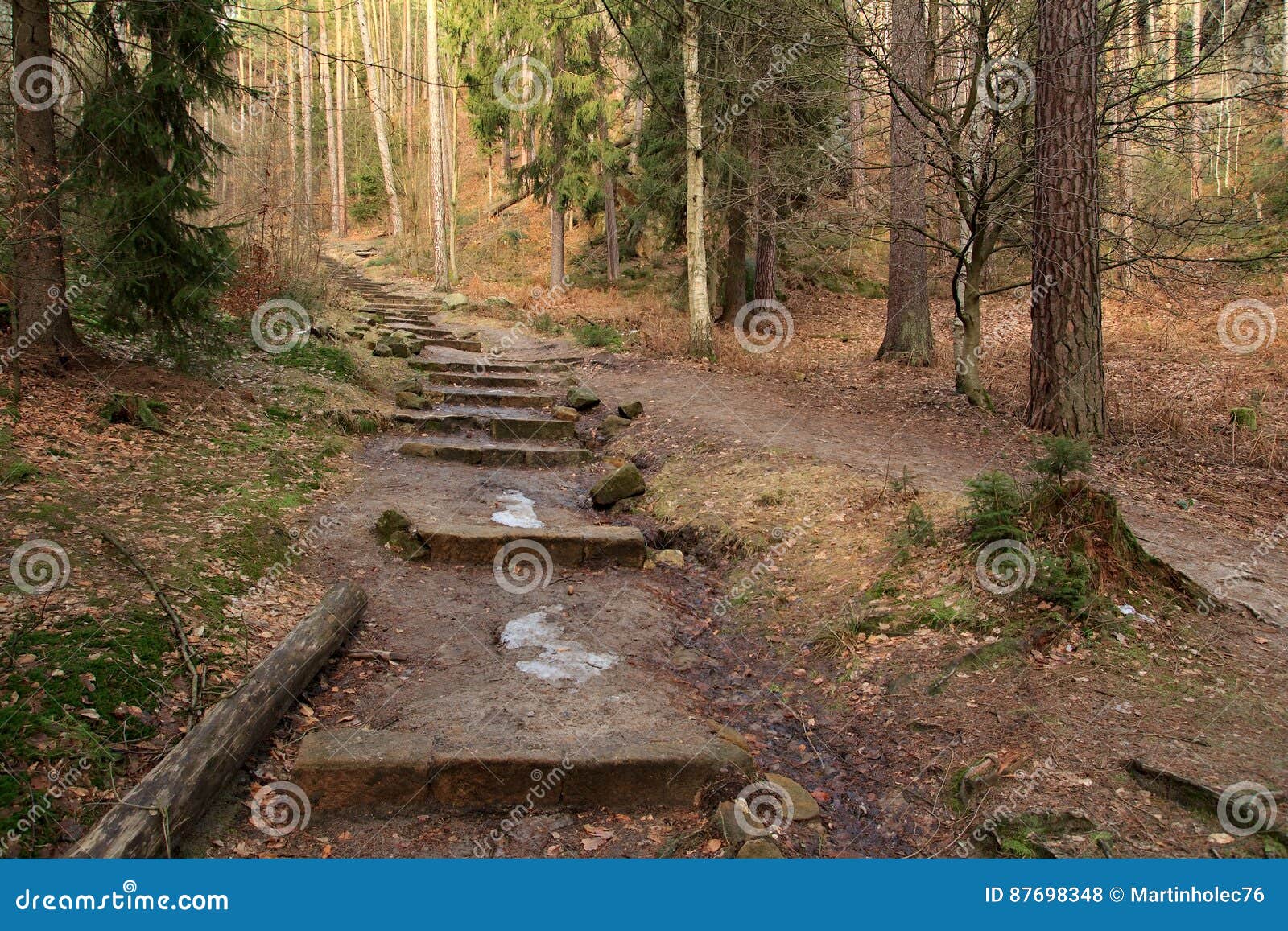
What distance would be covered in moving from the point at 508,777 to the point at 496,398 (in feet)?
27.7

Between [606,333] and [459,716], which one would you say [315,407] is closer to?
[459,716]

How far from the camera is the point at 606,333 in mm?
15672

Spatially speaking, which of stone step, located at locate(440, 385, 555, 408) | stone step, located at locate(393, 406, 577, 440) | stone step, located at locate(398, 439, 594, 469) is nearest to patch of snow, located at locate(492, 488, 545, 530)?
stone step, located at locate(398, 439, 594, 469)

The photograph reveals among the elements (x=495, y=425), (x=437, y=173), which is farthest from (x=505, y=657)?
(x=437, y=173)

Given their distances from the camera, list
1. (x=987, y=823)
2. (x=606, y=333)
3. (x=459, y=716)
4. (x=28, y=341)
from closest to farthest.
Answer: (x=987, y=823), (x=459, y=716), (x=28, y=341), (x=606, y=333)

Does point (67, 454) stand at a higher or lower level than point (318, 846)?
higher

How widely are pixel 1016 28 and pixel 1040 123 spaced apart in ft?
4.71

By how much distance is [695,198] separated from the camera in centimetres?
1283

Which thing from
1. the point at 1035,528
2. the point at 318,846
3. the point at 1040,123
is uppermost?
the point at 1040,123

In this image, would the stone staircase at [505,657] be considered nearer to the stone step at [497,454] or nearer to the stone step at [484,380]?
the stone step at [497,454]

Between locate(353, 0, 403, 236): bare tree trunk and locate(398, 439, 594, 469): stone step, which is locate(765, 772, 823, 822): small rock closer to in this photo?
locate(398, 439, 594, 469): stone step

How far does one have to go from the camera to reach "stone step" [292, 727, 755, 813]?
3.79m

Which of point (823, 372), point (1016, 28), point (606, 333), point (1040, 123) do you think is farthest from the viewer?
point (606, 333)

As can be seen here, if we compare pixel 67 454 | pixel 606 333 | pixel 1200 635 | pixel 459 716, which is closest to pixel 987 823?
pixel 1200 635
